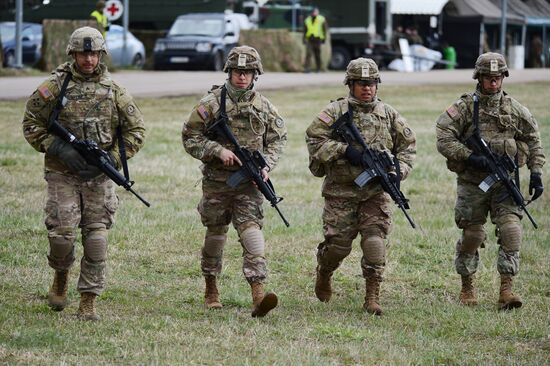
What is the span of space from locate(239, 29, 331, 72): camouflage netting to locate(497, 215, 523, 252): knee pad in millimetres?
28698

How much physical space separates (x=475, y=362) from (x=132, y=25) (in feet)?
131

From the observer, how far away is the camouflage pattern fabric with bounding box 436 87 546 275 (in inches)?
363

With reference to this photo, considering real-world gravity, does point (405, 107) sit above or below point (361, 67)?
below

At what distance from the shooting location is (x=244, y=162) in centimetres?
852

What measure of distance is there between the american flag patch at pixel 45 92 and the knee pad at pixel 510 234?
11.1 ft

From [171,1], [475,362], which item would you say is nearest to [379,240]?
[475,362]

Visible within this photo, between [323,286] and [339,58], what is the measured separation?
35.4 meters

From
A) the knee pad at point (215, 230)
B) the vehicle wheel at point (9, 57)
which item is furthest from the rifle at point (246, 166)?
the vehicle wheel at point (9, 57)

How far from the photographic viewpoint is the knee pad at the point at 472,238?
371 inches

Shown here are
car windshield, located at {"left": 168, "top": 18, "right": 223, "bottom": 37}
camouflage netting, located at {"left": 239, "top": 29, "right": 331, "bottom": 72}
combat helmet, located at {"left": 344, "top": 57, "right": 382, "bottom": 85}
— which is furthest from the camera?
camouflage netting, located at {"left": 239, "top": 29, "right": 331, "bottom": 72}

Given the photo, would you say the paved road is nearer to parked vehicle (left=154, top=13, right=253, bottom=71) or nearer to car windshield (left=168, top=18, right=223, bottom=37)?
parked vehicle (left=154, top=13, right=253, bottom=71)

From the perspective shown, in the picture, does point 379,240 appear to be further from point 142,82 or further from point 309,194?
point 142,82

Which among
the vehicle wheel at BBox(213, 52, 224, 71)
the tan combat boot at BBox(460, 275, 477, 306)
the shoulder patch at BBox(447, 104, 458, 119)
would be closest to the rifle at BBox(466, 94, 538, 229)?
the shoulder patch at BBox(447, 104, 458, 119)

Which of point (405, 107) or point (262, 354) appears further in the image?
point (405, 107)
